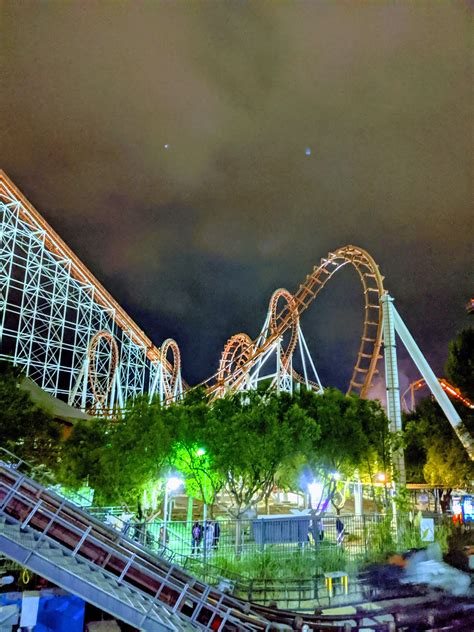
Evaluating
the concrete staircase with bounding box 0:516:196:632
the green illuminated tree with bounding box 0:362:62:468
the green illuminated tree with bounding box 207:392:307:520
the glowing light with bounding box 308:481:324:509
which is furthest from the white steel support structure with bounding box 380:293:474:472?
the concrete staircase with bounding box 0:516:196:632

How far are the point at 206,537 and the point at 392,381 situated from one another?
9760 millimetres

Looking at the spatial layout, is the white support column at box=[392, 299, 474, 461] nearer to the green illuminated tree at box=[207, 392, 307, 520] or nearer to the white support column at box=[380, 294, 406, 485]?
the white support column at box=[380, 294, 406, 485]

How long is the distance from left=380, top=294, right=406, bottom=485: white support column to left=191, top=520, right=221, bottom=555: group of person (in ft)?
23.8

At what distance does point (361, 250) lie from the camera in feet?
81.2

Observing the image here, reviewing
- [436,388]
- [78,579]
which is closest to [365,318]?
[436,388]

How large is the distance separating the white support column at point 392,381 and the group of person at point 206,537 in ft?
23.8

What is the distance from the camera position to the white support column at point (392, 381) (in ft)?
58.4

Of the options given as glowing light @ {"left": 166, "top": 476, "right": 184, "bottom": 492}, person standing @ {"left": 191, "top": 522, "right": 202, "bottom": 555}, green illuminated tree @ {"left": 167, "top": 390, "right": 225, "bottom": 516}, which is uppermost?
green illuminated tree @ {"left": 167, "top": 390, "right": 225, "bottom": 516}

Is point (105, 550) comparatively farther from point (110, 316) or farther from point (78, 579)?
point (110, 316)

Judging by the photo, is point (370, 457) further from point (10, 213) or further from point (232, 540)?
point (10, 213)

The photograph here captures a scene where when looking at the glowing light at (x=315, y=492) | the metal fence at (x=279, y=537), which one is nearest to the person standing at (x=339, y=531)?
the metal fence at (x=279, y=537)

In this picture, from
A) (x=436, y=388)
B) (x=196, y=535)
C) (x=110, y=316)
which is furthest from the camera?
(x=110, y=316)

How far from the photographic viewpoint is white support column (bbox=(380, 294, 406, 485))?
17812mm

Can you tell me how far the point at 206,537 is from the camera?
12.5 metres
